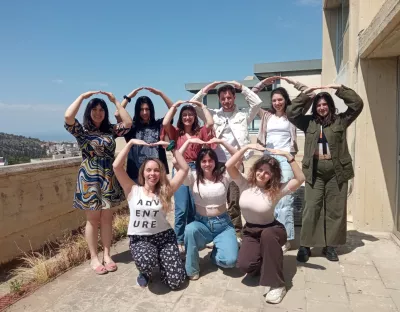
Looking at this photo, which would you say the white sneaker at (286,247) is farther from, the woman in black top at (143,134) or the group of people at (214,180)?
the woman in black top at (143,134)

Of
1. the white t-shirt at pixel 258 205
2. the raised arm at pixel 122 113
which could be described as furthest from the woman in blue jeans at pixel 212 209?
the raised arm at pixel 122 113

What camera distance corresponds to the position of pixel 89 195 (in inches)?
146

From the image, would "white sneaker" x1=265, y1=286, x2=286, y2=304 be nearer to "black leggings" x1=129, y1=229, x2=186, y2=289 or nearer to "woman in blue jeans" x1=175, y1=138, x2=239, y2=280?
"woman in blue jeans" x1=175, y1=138, x2=239, y2=280

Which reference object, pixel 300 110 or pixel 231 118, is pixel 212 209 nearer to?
pixel 231 118

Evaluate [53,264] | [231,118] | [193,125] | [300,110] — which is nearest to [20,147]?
[53,264]

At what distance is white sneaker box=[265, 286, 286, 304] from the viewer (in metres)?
2.99

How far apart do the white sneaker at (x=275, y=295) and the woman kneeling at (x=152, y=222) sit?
0.84 metres

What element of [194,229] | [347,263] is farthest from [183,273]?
[347,263]

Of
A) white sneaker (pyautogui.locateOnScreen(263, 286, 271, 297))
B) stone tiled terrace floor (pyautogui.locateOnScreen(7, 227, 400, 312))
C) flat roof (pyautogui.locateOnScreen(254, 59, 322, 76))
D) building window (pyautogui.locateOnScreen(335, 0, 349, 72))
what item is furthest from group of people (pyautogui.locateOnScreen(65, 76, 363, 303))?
flat roof (pyautogui.locateOnScreen(254, 59, 322, 76))

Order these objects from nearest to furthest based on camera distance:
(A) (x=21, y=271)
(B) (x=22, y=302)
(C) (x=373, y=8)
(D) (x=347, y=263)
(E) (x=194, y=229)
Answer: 1. (B) (x=22, y=302)
2. (E) (x=194, y=229)
3. (D) (x=347, y=263)
4. (A) (x=21, y=271)
5. (C) (x=373, y=8)

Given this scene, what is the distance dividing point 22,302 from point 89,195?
1154 millimetres

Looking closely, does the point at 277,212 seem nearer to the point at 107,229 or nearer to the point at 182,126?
the point at 182,126

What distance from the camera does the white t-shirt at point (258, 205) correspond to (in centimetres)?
334

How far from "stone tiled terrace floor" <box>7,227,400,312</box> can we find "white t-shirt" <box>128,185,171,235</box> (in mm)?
554
